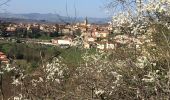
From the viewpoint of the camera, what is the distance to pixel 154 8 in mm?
7676

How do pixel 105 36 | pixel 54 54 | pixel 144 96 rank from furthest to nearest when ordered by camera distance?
pixel 105 36, pixel 54 54, pixel 144 96

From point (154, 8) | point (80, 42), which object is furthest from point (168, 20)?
point (80, 42)

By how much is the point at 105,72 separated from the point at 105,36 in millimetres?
3130

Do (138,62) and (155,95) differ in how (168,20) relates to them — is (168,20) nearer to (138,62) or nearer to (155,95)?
(138,62)

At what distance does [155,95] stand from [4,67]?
253 centimetres

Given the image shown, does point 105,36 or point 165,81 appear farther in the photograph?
point 105,36

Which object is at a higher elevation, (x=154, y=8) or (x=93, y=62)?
(x=154, y=8)

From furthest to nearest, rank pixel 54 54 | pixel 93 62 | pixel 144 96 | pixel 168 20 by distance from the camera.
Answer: pixel 54 54
pixel 93 62
pixel 168 20
pixel 144 96

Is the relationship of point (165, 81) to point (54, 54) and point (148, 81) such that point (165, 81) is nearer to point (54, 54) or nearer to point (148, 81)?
point (148, 81)

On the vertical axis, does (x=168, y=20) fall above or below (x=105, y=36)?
above

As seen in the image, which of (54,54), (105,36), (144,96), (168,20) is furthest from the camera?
(105,36)

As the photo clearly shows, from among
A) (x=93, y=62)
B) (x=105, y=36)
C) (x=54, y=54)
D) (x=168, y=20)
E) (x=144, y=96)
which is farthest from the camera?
(x=105, y=36)

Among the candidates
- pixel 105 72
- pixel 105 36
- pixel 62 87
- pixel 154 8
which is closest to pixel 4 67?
pixel 62 87

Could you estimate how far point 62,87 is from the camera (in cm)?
793
